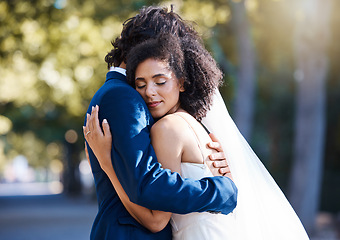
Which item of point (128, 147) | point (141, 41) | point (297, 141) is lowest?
point (297, 141)

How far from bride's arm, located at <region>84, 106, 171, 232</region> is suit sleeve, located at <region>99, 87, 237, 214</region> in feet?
0.14

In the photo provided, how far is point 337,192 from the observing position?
51.4ft

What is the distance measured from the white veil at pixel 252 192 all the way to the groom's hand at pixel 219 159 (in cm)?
14

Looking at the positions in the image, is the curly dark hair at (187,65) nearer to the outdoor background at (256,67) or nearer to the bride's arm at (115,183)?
the bride's arm at (115,183)

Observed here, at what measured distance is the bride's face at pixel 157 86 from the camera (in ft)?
8.50

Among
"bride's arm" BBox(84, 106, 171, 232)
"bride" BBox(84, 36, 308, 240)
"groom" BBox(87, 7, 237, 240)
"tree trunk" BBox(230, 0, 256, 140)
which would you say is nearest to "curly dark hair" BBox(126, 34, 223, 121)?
"bride" BBox(84, 36, 308, 240)

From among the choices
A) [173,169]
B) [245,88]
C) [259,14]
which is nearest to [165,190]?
[173,169]

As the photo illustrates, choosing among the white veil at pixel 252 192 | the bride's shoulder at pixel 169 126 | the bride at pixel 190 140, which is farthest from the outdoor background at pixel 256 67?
the bride's shoulder at pixel 169 126

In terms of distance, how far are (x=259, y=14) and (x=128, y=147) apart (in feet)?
44.5

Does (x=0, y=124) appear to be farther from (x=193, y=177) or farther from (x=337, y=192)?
(x=193, y=177)

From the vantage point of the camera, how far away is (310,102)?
37.1 ft

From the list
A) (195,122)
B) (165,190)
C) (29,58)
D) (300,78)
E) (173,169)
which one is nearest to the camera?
(165,190)

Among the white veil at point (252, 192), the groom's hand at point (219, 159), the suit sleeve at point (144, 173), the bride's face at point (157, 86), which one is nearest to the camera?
the suit sleeve at point (144, 173)

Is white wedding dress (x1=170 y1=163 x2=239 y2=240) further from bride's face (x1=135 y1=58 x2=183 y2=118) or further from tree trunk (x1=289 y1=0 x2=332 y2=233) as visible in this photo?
tree trunk (x1=289 y1=0 x2=332 y2=233)
